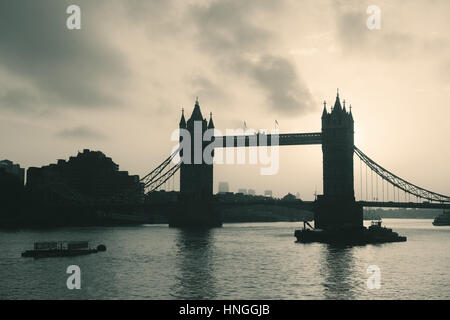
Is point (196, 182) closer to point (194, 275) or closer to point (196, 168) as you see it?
point (196, 168)

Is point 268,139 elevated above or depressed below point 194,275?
above

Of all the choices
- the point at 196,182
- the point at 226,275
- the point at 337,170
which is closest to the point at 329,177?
the point at 337,170

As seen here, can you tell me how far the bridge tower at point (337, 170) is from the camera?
114062 mm

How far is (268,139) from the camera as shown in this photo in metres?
142

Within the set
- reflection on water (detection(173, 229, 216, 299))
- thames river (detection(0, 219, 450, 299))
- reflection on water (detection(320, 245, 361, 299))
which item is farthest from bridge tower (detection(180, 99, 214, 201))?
reflection on water (detection(320, 245, 361, 299))

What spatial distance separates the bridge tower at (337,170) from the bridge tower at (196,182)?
3619 centimetres

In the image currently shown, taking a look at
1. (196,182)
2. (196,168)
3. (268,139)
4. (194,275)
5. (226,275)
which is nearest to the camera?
(194,275)

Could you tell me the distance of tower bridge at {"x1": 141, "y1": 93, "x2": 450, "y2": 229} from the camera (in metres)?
115

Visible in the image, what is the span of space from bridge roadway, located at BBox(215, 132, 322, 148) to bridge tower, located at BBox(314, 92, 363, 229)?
6768 millimetres

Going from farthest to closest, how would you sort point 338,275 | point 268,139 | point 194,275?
point 268,139 → point 338,275 → point 194,275

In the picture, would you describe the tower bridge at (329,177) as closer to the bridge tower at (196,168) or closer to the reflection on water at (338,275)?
the bridge tower at (196,168)

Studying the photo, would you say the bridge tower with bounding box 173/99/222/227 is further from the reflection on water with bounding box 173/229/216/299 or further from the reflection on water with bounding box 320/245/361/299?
the reflection on water with bounding box 320/245/361/299

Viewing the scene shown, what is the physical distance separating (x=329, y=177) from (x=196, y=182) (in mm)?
44154
